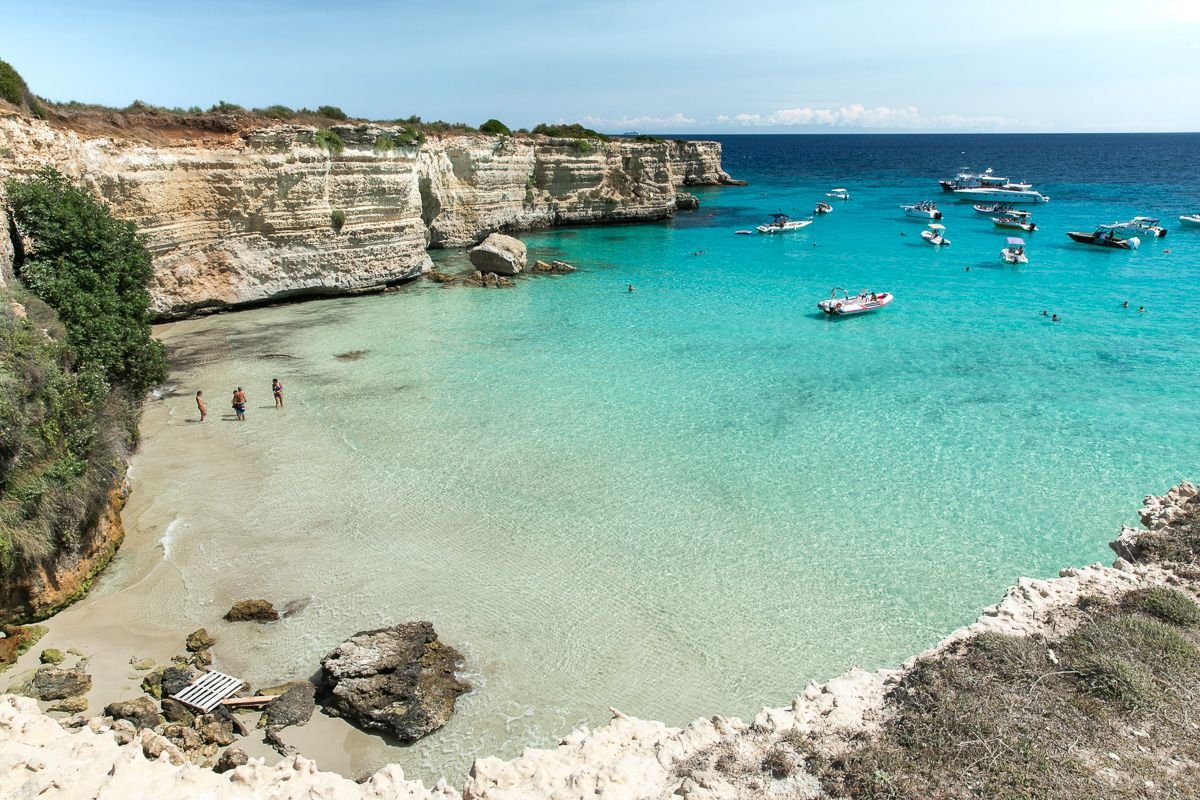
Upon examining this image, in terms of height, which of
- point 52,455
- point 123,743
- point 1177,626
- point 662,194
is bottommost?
point 123,743

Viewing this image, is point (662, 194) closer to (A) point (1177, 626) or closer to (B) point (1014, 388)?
(B) point (1014, 388)

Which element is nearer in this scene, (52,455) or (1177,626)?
(1177,626)

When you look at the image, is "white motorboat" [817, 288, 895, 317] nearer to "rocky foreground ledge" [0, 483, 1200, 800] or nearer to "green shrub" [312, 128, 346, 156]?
"rocky foreground ledge" [0, 483, 1200, 800]

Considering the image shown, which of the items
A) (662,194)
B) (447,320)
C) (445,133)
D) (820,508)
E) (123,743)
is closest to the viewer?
(123,743)

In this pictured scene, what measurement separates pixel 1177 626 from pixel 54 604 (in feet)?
58.4

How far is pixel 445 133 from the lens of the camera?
46.5 metres

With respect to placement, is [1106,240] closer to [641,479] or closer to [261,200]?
[641,479]

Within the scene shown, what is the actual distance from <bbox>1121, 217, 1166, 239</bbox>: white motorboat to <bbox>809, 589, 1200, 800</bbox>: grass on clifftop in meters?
56.9

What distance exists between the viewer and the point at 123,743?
8.47m

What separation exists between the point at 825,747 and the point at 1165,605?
5591 mm

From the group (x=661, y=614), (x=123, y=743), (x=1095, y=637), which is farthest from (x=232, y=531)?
(x=1095, y=637)

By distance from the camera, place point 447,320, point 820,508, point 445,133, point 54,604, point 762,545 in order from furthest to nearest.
Answer: point 445,133, point 447,320, point 820,508, point 762,545, point 54,604

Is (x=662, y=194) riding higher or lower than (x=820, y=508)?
higher

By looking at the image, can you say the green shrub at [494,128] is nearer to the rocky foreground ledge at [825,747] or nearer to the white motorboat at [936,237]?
the white motorboat at [936,237]
